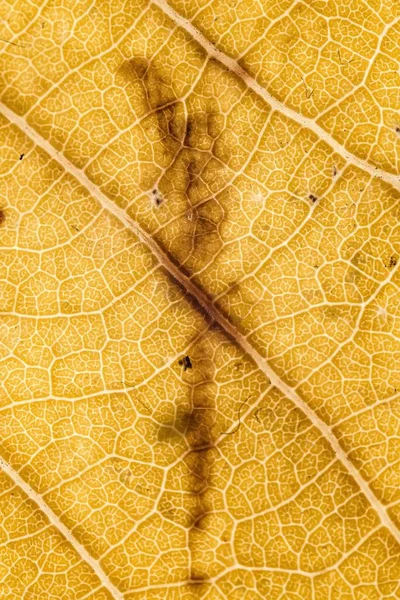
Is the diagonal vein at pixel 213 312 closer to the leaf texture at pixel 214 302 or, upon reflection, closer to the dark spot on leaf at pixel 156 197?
the leaf texture at pixel 214 302

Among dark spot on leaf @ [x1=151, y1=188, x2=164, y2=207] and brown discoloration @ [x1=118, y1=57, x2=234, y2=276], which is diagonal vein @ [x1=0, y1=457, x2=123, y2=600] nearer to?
brown discoloration @ [x1=118, y1=57, x2=234, y2=276]

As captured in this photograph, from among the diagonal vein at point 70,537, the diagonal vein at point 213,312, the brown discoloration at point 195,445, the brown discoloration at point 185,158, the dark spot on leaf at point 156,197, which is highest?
the brown discoloration at point 185,158

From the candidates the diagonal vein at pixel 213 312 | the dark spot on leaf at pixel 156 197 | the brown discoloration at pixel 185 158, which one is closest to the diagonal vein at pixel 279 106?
the brown discoloration at pixel 185 158

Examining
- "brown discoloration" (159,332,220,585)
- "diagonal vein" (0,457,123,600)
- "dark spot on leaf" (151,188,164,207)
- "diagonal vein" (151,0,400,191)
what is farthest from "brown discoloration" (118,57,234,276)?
"diagonal vein" (0,457,123,600)

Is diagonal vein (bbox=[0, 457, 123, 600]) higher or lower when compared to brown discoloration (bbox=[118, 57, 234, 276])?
lower

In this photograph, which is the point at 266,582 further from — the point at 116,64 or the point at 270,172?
the point at 116,64

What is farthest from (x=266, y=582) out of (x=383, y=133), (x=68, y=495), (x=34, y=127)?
(x=34, y=127)

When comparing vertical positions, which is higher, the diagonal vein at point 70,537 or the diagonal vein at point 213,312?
the diagonal vein at point 213,312

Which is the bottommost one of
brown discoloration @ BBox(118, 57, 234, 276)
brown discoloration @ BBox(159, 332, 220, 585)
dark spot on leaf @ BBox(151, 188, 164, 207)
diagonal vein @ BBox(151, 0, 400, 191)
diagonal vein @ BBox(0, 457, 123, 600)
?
diagonal vein @ BBox(0, 457, 123, 600)
